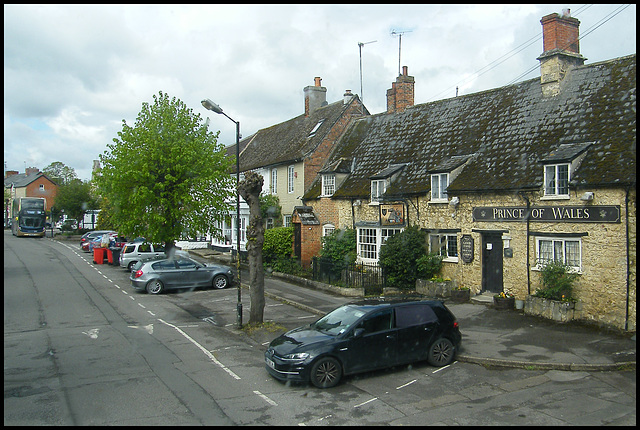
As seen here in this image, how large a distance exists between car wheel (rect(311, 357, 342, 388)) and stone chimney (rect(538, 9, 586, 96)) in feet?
46.0

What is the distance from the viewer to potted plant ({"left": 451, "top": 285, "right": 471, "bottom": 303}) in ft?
60.3

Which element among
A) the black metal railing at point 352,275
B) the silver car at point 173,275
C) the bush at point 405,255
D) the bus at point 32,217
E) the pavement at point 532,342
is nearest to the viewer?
the pavement at point 532,342

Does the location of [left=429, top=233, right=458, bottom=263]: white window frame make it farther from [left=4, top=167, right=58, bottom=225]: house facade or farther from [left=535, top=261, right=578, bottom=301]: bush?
[left=4, top=167, right=58, bottom=225]: house facade

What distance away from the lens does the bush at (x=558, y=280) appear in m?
15.1

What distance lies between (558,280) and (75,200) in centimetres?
5335

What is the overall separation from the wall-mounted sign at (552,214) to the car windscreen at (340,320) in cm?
817

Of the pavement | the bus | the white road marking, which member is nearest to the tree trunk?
the pavement

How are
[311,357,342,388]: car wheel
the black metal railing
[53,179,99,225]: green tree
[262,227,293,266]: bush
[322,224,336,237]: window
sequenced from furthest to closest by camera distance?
[53,179,99,225]: green tree < [262,227,293,266]: bush < [322,224,336,237]: window < the black metal railing < [311,357,342,388]: car wheel

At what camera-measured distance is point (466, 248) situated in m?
18.8

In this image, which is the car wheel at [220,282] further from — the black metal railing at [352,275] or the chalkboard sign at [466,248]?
the chalkboard sign at [466,248]

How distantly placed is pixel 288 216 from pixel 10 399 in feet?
70.1

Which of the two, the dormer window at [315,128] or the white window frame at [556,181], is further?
the dormer window at [315,128]

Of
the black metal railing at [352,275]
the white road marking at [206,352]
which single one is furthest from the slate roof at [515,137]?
the white road marking at [206,352]

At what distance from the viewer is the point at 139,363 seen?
11844 millimetres
